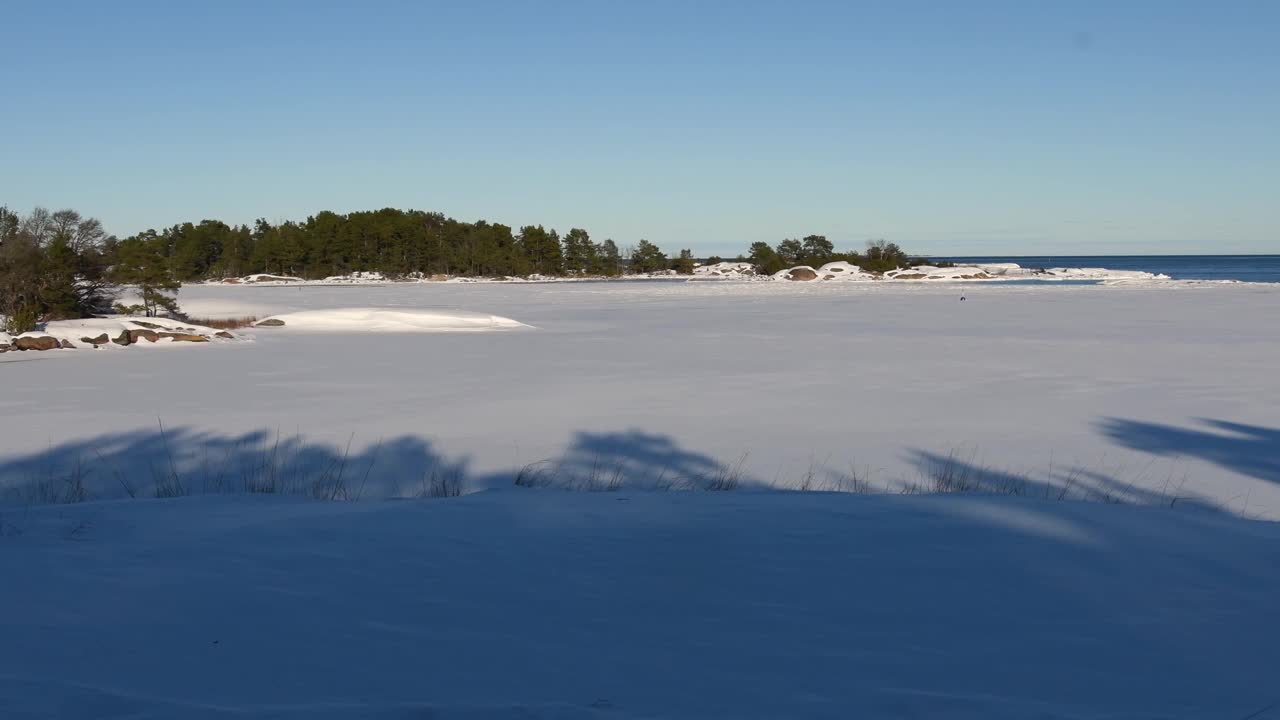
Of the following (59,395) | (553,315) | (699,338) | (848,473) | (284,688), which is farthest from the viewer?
(553,315)

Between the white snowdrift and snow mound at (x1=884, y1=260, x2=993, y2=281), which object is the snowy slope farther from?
snow mound at (x1=884, y1=260, x2=993, y2=281)

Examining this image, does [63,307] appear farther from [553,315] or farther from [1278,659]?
[1278,659]

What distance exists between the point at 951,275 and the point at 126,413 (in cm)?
8586

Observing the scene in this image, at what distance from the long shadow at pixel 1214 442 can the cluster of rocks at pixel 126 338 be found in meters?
21.1

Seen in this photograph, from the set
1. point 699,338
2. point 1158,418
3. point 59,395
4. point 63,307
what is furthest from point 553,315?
point 1158,418

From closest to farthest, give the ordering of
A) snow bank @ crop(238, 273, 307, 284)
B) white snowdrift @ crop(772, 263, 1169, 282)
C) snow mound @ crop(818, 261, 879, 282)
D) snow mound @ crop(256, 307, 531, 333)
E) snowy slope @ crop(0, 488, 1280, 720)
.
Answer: snowy slope @ crop(0, 488, 1280, 720) < snow mound @ crop(256, 307, 531, 333) < white snowdrift @ crop(772, 263, 1169, 282) < snow bank @ crop(238, 273, 307, 284) < snow mound @ crop(818, 261, 879, 282)

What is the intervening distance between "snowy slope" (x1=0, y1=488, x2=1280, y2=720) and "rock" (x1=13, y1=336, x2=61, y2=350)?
1791 cm

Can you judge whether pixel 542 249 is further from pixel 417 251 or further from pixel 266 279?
pixel 266 279

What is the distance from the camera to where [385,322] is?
30.9 meters

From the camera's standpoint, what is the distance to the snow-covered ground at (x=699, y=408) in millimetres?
9836

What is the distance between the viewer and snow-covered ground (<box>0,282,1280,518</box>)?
984 cm

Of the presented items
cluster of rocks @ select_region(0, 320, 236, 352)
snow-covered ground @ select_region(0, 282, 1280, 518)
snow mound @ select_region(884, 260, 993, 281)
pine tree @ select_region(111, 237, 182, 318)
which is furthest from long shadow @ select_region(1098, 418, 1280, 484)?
snow mound @ select_region(884, 260, 993, 281)

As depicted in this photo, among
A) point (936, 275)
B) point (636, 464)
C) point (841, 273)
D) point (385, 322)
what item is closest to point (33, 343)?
point (385, 322)

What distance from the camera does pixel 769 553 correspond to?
5.55 meters
